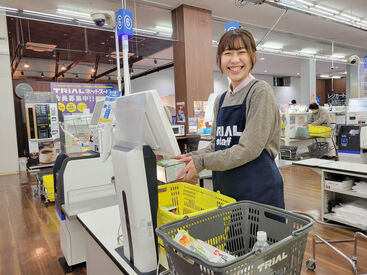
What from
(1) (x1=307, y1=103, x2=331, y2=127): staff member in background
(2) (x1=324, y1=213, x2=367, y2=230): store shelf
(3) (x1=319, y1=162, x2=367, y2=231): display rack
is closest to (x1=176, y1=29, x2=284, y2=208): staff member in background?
(3) (x1=319, y1=162, x2=367, y2=231): display rack

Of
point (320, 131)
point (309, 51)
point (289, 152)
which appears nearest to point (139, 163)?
point (289, 152)

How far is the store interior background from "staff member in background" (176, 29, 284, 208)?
4722mm

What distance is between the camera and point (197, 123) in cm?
713

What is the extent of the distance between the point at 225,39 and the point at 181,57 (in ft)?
20.4

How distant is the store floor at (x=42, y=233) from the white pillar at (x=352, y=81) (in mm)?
10613

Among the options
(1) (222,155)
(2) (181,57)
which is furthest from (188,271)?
(2) (181,57)

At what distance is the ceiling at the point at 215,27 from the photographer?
6.69 metres

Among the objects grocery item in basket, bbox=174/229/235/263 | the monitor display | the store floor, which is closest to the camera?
grocery item in basket, bbox=174/229/235/263

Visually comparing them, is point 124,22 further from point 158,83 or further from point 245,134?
point 158,83

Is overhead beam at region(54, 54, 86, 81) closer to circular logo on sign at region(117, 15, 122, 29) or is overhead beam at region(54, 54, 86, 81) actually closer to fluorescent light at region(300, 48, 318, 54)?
circular logo on sign at region(117, 15, 122, 29)

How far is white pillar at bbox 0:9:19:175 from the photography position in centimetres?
744

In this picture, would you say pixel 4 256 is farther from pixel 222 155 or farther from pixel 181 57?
pixel 181 57

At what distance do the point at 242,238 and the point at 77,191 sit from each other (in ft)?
5.94

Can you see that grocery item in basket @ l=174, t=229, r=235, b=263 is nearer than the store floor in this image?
Yes
